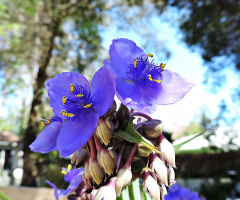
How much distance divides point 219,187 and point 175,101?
5.83 meters

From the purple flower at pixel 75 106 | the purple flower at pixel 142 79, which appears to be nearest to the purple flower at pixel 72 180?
the purple flower at pixel 75 106

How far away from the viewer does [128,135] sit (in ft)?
1.08

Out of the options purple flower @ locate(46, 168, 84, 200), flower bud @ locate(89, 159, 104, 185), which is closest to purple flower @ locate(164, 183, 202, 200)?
purple flower @ locate(46, 168, 84, 200)

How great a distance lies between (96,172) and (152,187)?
8cm

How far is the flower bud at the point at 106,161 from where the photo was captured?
0.34 metres

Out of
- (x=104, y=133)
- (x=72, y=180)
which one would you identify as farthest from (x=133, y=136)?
(x=72, y=180)

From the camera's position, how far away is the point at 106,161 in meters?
0.34

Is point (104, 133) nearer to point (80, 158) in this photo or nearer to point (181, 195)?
point (80, 158)

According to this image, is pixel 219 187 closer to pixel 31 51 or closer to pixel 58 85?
pixel 58 85

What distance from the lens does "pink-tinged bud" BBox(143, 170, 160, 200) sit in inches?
13.7

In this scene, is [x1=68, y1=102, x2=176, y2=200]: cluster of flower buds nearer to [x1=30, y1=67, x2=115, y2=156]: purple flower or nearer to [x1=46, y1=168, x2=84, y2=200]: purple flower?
[x1=30, y1=67, x2=115, y2=156]: purple flower

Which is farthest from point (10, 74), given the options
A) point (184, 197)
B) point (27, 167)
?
point (184, 197)

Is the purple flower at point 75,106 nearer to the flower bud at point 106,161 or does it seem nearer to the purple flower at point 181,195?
the flower bud at point 106,161

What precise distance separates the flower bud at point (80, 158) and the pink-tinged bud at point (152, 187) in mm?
88
